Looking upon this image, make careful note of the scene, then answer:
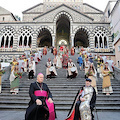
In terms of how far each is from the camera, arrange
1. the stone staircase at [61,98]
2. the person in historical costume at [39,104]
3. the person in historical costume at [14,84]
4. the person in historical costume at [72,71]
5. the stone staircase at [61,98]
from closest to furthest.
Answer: the person in historical costume at [39,104] < the stone staircase at [61,98] < the stone staircase at [61,98] < the person in historical costume at [14,84] < the person in historical costume at [72,71]

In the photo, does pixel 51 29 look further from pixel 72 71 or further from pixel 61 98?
pixel 61 98

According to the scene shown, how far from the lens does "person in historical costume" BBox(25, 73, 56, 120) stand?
302 centimetres

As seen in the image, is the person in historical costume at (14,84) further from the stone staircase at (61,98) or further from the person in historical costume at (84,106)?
the person in historical costume at (84,106)

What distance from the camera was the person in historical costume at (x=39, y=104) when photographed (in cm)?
302

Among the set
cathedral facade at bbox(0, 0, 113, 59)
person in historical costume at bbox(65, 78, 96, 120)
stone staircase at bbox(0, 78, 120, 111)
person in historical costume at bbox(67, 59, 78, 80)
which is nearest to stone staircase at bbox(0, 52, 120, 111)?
stone staircase at bbox(0, 78, 120, 111)

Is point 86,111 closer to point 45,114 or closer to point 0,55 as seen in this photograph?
point 45,114

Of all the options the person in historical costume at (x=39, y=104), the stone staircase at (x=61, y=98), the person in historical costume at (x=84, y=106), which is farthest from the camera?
the stone staircase at (x=61, y=98)

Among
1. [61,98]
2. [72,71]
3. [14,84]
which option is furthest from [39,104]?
[72,71]

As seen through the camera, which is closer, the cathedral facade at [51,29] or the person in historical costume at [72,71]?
the person in historical costume at [72,71]

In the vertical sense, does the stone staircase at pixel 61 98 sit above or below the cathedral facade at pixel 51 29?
below

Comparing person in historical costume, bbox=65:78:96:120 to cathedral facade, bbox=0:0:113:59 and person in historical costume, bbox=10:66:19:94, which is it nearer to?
person in historical costume, bbox=10:66:19:94

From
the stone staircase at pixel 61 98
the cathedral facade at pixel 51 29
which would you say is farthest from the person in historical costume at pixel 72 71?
the cathedral facade at pixel 51 29

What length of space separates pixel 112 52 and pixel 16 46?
19.4 meters

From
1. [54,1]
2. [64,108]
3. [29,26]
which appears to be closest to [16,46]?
[29,26]
